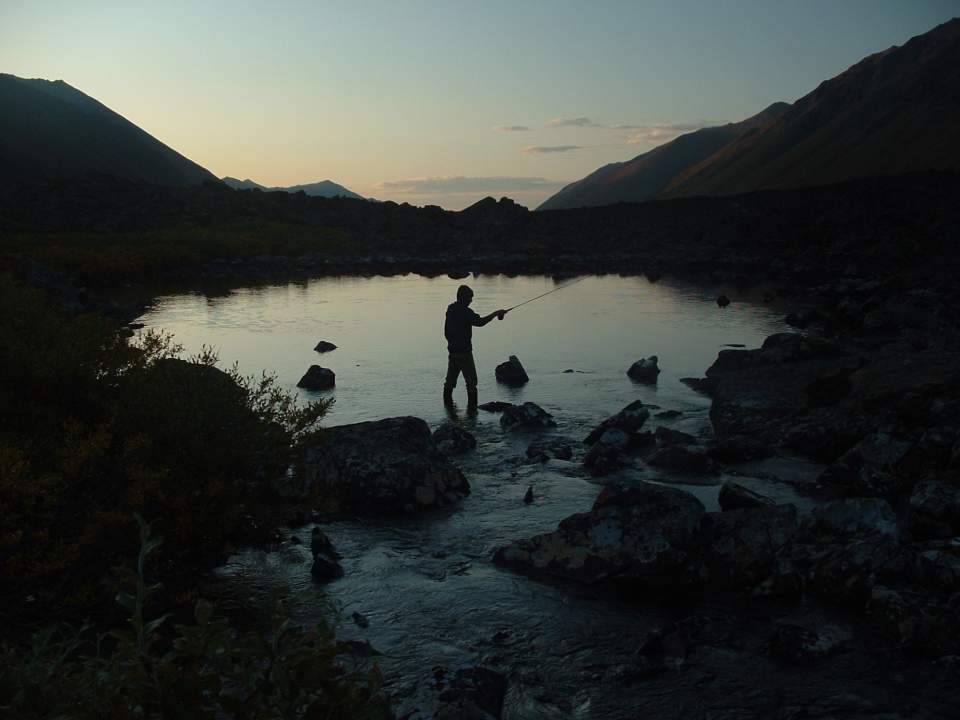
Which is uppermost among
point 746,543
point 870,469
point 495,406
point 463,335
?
point 463,335

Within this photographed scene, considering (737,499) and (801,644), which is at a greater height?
(737,499)

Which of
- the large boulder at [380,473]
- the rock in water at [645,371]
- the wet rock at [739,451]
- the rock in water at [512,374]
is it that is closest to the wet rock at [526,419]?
the wet rock at [739,451]

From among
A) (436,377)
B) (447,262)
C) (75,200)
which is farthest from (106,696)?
(75,200)

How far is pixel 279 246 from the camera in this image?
82.5 metres

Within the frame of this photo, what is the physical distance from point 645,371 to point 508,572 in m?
14.0

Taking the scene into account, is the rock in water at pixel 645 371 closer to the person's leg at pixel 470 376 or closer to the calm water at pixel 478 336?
the calm water at pixel 478 336

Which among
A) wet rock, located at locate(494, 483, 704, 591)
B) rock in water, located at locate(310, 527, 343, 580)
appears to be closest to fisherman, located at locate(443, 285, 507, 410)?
rock in water, located at locate(310, 527, 343, 580)

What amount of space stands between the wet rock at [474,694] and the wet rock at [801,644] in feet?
9.77

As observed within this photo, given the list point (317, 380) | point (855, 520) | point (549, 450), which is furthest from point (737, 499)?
point (317, 380)

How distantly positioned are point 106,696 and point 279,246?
80942 mm

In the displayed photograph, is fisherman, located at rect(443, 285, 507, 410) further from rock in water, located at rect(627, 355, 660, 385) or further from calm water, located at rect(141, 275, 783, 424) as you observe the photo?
rock in water, located at rect(627, 355, 660, 385)

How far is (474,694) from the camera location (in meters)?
8.28

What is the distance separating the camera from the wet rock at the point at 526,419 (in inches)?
749

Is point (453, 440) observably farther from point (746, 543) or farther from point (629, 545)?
point (746, 543)
